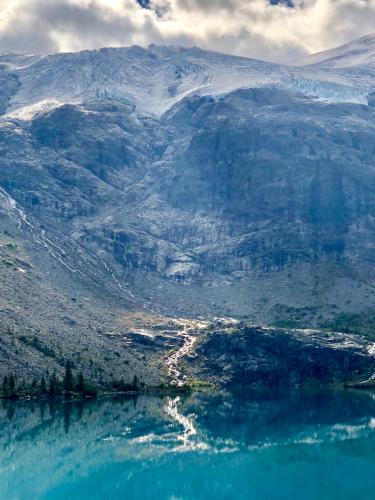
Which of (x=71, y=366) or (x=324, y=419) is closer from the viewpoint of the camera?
(x=324, y=419)

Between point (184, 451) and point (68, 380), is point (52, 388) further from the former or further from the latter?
point (184, 451)

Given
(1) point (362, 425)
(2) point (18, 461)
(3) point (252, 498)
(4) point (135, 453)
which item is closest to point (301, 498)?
(3) point (252, 498)

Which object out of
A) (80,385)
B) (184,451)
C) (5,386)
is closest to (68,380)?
(80,385)

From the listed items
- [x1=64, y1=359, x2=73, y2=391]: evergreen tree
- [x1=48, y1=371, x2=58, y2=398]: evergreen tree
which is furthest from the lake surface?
[x1=64, y1=359, x2=73, y2=391]: evergreen tree

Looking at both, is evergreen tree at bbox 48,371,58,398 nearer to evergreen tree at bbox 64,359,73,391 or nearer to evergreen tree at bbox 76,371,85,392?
evergreen tree at bbox 64,359,73,391

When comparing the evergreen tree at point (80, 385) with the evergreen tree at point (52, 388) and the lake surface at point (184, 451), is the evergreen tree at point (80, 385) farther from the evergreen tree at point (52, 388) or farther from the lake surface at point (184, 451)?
the lake surface at point (184, 451)

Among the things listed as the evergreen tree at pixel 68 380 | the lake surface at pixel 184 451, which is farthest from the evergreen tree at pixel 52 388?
the lake surface at pixel 184 451

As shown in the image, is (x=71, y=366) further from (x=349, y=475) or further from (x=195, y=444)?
(x=349, y=475)

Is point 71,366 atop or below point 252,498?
atop

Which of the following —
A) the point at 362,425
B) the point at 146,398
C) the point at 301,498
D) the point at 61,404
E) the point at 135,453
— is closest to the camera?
the point at 301,498
